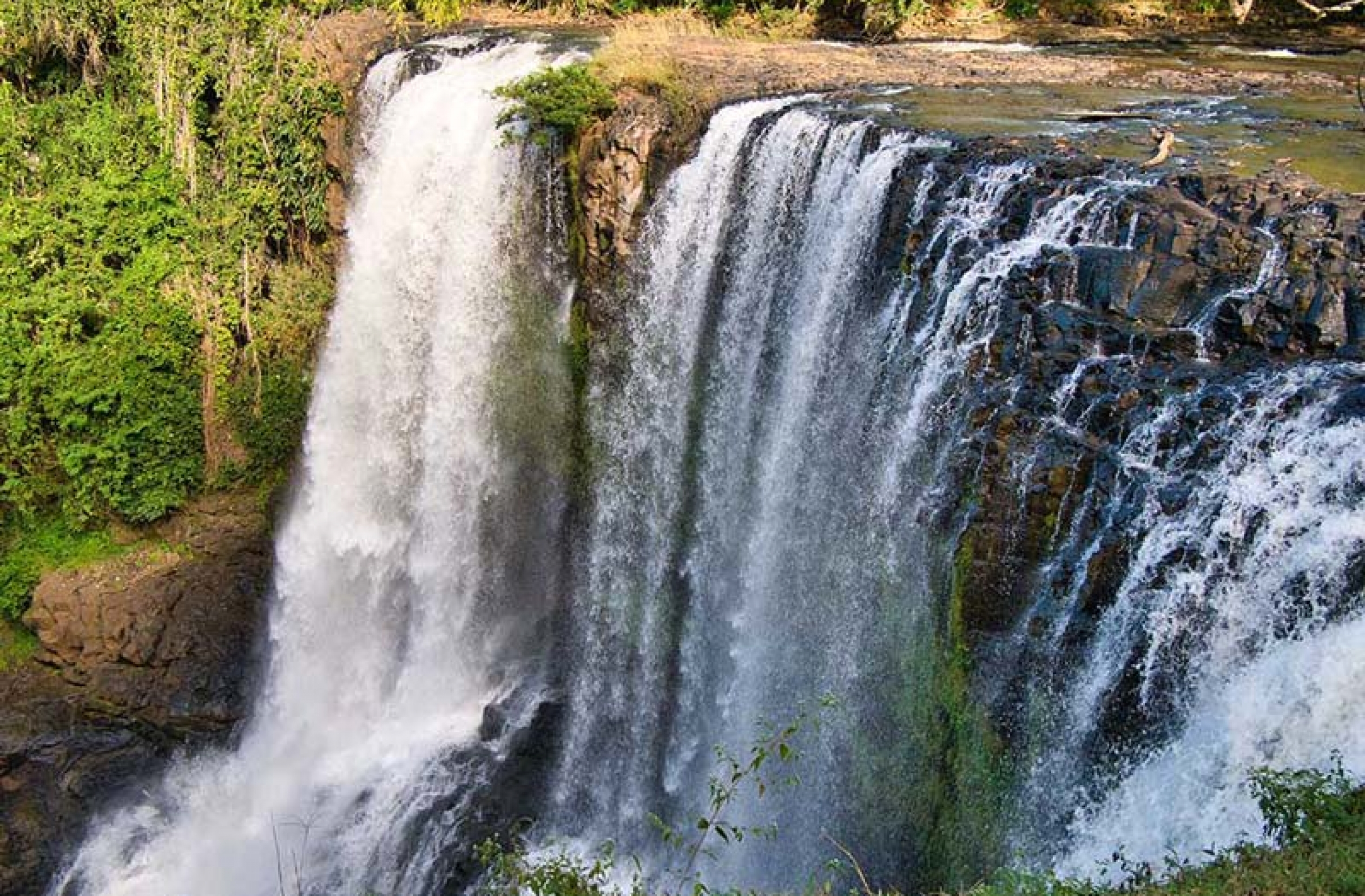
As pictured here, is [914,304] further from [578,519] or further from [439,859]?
[439,859]

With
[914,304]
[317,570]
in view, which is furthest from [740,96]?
[317,570]

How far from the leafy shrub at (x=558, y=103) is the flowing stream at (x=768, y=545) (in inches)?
11.6

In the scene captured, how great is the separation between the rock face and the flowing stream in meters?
0.45

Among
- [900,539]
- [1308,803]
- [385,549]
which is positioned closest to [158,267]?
[385,549]

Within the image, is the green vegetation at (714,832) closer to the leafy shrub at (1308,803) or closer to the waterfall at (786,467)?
the waterfall at (786,467)

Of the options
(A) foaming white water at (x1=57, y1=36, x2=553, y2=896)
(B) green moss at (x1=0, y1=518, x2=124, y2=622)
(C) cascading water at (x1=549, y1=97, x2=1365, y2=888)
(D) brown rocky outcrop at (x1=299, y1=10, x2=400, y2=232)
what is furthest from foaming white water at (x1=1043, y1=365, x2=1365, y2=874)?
(B) green moss at (x1=0, y1=518, x2=124, y2=622)

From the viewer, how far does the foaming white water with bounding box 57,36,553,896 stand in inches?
535

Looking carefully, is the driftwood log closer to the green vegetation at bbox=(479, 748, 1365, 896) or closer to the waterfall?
the waterfall

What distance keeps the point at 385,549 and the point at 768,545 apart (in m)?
5.76

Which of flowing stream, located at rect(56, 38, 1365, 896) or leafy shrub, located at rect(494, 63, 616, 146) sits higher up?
leafy shrub, located at rect(494, 63, 616, 146)

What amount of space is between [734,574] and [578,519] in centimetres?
254

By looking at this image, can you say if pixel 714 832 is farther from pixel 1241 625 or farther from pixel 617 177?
pixel 617 177

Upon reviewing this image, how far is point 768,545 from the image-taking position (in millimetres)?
11273

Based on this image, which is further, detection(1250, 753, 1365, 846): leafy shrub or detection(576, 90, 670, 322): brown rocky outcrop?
detection(576, 90, 670, 322): brown rocky outcrop
